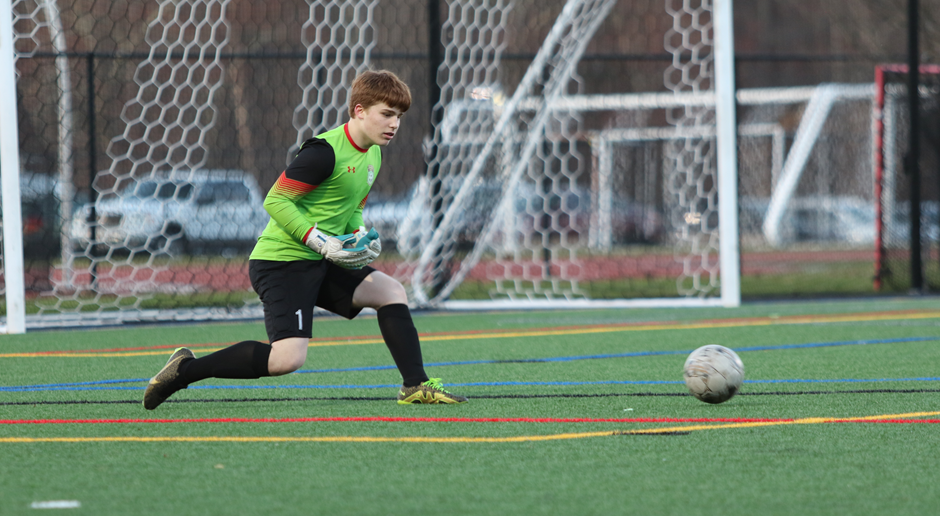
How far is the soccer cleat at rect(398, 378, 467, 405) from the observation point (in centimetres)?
518

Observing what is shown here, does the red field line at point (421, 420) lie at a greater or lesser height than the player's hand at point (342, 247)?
lesser

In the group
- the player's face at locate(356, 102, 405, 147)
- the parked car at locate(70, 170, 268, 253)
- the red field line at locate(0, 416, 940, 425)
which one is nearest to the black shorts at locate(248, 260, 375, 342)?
the red field line at locate(0, 416, 940, 425)

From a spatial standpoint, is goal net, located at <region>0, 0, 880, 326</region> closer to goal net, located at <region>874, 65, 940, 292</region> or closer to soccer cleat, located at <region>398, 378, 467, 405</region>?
goal net, located at <region>874, 65, 940, 292</region>

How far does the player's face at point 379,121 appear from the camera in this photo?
16.5 feet

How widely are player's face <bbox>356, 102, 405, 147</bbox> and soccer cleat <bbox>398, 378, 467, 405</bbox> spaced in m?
1.02

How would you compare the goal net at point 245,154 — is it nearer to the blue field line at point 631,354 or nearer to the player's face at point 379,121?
the blue field line at point 631,354

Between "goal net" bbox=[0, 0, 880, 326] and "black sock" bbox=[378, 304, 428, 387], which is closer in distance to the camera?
"black sock" bbox=[378, 304, 428, 387]

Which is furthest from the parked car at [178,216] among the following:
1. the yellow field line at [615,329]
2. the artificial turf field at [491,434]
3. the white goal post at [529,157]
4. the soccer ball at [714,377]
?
the soccer ball at [714,377]

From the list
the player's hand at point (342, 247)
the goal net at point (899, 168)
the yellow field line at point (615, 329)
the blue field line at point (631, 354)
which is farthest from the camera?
the goal net at point (899, 168)

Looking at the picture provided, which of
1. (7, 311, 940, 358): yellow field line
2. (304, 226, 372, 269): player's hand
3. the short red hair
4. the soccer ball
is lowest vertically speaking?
(7, 311, 940, 358): yellow field line

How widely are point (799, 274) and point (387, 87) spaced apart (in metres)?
12.0

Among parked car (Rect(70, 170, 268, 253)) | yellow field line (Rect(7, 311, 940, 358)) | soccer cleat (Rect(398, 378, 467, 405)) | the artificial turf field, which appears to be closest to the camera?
the artificial turf field

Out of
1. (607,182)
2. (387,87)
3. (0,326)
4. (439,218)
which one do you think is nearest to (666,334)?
(439,218)

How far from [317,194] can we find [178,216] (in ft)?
23.3
